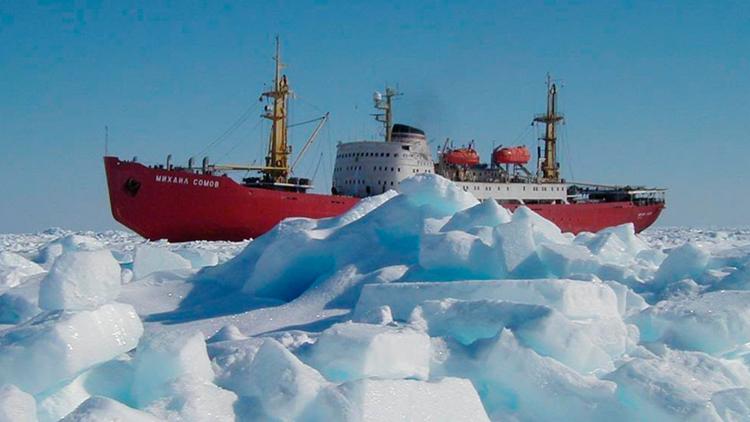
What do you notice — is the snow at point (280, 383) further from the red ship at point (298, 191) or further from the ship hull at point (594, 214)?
the ship hull at point (594, 214)

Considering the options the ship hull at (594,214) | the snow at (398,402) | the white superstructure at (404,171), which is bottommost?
the snow at (398,402)

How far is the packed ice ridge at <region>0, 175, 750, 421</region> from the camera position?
8.64 ft

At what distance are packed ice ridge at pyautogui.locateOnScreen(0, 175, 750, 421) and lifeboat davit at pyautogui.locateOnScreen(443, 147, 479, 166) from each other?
63.8 ft

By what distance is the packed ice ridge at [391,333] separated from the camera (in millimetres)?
2633

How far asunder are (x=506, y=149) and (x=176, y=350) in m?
24.3

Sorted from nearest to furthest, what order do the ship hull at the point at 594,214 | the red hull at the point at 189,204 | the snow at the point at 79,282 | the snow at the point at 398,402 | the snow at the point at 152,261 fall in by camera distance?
the snow at the point at 398,402, the snow at the point at 79,282, the snow at the point at 152,261, the red hull at the point at 189,204, the ship hull at the point at 594,214

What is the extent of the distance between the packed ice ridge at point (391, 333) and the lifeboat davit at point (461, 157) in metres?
19.4

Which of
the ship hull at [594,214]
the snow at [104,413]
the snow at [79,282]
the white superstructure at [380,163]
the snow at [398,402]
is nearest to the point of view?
the snow at [104,413]

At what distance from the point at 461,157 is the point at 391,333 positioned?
879 inches

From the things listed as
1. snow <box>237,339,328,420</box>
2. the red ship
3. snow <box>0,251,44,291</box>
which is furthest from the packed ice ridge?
the red ship

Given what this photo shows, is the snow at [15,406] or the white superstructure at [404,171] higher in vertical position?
the white superstructure at [404,171]

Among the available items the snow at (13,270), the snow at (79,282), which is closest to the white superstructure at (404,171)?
the snow at (13,270)

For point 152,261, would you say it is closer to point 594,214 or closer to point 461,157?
point 461,157

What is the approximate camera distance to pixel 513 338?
3113mm
